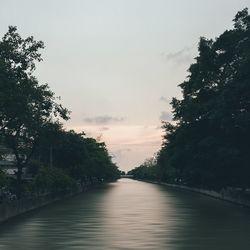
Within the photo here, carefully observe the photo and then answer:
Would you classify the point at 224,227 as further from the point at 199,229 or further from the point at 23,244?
the point at 23,244

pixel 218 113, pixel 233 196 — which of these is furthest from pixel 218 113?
pixel 233 196

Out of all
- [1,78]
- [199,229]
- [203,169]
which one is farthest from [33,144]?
[199,229]

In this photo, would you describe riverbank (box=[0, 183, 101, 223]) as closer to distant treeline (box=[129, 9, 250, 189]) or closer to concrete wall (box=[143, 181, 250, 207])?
distant treeline (box=[129, 9, 250, 189])

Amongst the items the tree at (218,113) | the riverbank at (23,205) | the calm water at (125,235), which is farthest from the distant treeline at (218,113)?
the calm water at (125,235)

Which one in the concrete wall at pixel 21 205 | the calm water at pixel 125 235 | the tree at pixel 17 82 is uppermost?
the tree at pixel 17 82

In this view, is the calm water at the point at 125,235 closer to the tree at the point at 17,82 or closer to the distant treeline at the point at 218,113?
the tree at the point at 17,82

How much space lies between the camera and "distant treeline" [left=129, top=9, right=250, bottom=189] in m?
45.6

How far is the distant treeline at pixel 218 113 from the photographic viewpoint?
45.6 metres

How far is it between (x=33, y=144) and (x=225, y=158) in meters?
15.5

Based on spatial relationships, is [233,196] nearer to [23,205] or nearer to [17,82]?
[23,205]

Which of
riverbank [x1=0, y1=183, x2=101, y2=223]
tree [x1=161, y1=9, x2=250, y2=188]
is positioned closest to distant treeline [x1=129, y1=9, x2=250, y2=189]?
tree [x1=161, y1=9, x2=250, y2=188]

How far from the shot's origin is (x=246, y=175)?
5294cm

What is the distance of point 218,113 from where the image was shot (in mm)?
46156

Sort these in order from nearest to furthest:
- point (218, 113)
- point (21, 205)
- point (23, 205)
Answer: point (21, 205), point (23, 205), point (218, 113)
